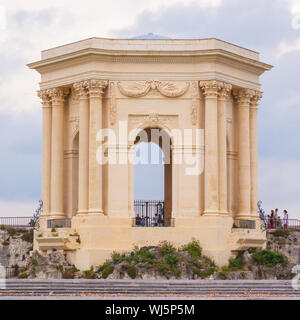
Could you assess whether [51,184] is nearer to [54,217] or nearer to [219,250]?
[54,217]

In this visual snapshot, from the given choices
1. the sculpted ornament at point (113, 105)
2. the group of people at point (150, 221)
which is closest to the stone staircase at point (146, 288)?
the group of people at point (150, 221)

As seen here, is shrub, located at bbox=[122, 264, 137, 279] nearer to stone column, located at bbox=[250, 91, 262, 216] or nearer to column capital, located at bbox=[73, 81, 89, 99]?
column capital, located at bbox=[73, 81, 89, 99]

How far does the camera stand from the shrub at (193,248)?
5175 cm

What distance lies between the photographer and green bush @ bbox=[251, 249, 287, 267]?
52844 mm

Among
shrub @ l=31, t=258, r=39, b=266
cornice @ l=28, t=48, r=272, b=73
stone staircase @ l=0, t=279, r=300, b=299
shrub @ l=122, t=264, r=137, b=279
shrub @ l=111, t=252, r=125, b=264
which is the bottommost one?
stone staircase @ l=0, t=279, r=300, b=299

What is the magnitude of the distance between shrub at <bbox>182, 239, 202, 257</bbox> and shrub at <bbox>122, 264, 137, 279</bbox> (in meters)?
2.91

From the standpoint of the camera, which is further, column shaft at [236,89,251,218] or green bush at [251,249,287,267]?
column shaft at [236,89,251,218]

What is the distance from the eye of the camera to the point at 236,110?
56.8 meters

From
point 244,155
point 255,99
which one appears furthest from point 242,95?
point 244,155

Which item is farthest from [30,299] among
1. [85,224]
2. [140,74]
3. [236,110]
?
[236,110]

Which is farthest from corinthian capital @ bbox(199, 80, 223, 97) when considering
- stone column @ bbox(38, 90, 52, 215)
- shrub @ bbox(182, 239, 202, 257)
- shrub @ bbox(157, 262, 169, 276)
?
shrub @ bbox(157, 262, 169, 276)

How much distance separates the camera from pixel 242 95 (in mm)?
56375

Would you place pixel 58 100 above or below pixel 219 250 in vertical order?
above
